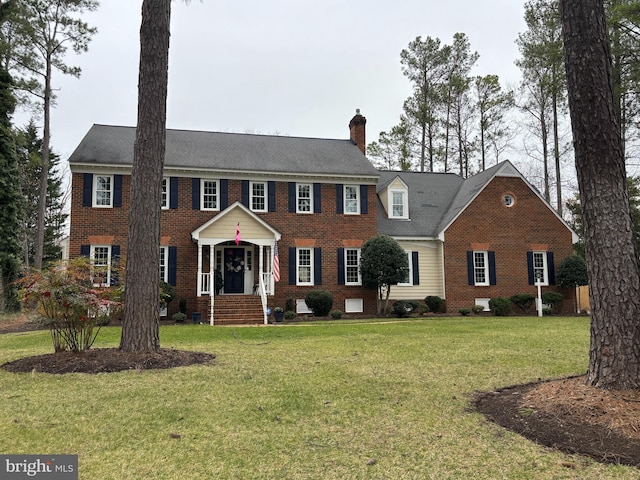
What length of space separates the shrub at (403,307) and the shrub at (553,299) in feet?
18.1

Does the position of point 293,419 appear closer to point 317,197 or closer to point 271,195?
point 271,195

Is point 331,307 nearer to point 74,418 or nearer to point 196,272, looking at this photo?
point 196,272

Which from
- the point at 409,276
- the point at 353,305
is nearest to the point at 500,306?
the point at 409,276

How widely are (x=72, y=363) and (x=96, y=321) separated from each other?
0.82m

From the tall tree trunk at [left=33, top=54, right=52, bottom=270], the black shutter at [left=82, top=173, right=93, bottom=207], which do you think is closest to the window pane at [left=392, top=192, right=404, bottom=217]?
the black shutter at [left=82, top=173, right=93, bottom=207]

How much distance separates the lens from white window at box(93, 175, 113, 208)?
61.0 feet

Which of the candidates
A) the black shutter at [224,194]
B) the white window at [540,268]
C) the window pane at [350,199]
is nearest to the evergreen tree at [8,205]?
the black shutter at [224,194]

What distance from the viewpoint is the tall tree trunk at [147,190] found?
7.88m

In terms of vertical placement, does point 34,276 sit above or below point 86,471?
above

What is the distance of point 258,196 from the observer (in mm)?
20125

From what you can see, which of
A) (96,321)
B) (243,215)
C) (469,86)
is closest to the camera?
(96,321)

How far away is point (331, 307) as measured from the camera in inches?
766

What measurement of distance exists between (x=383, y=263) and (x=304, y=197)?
14.3ft

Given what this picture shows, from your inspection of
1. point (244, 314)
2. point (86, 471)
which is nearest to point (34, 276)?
point (86, 471)
